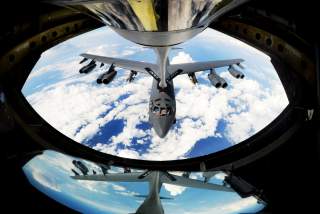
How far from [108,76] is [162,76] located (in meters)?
1.48

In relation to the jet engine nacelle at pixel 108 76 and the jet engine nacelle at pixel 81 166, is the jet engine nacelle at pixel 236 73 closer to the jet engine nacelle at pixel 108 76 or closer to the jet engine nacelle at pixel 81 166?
the jet engine nacelle at pixel 108 76

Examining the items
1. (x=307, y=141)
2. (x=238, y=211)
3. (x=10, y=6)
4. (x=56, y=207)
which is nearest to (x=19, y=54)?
(x=10, y=6)

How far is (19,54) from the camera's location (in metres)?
5.30

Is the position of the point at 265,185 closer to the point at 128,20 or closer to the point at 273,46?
the point at 273,46

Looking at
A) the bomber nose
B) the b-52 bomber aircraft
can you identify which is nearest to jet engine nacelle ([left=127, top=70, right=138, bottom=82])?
the b-52 bomber aircraft

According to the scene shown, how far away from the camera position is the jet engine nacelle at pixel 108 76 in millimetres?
9565

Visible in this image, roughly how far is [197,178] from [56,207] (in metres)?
2.49

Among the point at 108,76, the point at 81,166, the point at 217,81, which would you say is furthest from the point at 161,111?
the point at 81,166

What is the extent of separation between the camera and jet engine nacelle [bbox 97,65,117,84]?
956 cm

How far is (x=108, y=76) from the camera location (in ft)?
32.3

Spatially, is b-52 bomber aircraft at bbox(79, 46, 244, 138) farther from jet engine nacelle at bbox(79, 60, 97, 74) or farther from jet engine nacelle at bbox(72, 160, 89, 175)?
jet engine nacelle at bbox(72, 160, 89, 175)

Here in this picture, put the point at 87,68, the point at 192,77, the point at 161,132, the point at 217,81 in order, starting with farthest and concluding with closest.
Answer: the point at 192,77
the point at 217,81
the point at 87,68
the point at 161,132

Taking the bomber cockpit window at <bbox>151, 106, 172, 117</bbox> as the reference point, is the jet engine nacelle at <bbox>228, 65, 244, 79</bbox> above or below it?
above

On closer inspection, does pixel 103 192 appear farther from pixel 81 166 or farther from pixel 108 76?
pixel 108 76
